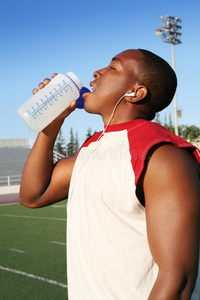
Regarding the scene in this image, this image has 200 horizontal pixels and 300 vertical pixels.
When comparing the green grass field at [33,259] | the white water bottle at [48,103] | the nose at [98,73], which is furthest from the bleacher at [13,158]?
the nose at [98,73]

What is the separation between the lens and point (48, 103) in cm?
176

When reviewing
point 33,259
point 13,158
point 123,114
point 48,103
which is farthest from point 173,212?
point 13,158

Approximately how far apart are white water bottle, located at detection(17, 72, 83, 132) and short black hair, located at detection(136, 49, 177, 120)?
461 millimetres

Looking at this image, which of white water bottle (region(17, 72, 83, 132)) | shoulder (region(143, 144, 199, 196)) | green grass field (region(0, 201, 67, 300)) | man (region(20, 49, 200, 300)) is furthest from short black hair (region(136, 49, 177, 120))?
green grass field (region(0, 201, 67, 300))

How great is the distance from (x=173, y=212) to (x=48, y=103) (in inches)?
35.0

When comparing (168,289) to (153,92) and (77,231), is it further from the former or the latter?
(153,92)

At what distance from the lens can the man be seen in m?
1.09

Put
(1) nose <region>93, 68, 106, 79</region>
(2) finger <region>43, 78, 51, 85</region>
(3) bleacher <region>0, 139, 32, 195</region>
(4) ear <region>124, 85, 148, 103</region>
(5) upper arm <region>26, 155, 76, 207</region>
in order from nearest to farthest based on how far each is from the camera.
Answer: (4) ear <region>124, 85, 148, 103</region> → (1) nose <region>93, 68, 106, 79</region> → (5) upper arm <region>26, 155, 76, 207</region> → (2) finger <region>43, 78, 51, 85</region> → (3) bleacher <region>0, 139, 32, 195</region>

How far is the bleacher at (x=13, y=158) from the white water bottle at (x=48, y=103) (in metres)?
19.6

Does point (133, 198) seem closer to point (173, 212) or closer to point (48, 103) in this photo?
point (173, 212)

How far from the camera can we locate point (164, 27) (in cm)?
2736

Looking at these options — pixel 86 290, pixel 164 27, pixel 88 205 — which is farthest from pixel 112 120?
pixel 164 27

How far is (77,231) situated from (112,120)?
424 millimetres

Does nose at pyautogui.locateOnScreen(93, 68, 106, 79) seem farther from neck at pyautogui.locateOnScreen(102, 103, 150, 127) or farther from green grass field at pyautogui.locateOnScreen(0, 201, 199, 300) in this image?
green grass field at pyautogui.locateOnScreen(0, 201, 199, 300)
